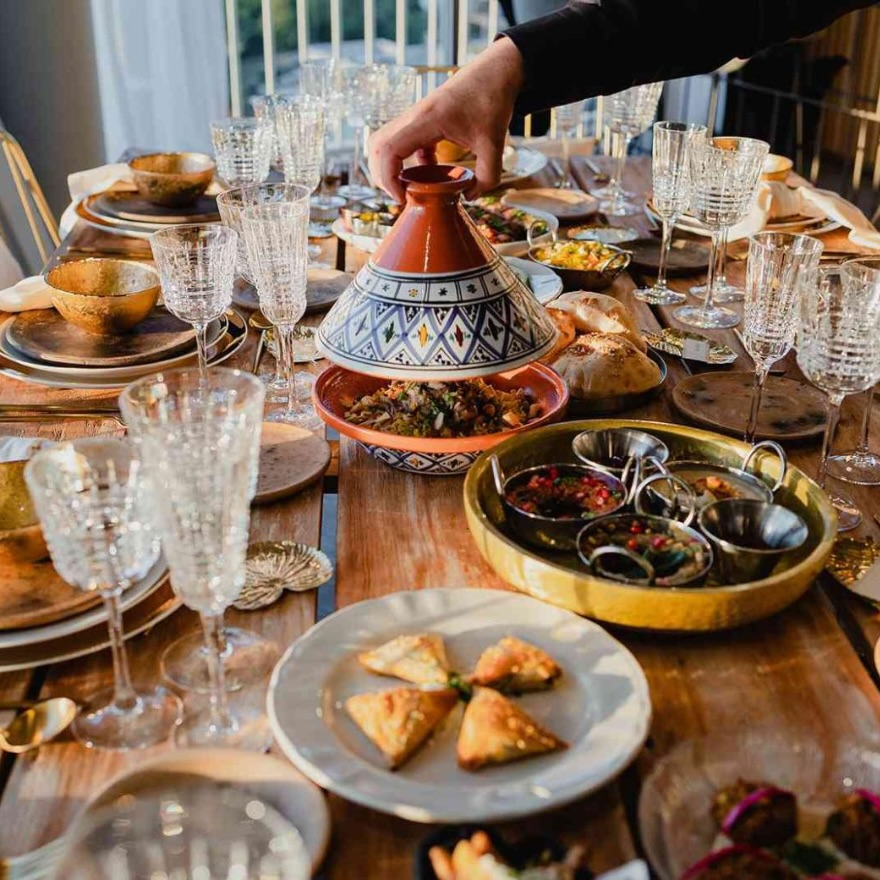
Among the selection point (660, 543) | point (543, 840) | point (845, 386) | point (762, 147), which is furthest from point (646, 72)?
point (543, 840)

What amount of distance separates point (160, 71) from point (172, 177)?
1988 millimetres

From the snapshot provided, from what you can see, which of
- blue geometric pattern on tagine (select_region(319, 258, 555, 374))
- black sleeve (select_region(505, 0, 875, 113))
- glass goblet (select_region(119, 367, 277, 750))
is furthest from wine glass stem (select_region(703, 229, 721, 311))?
glass goblet (select_region(119, 367, 277, 750))

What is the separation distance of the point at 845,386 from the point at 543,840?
2.14ft

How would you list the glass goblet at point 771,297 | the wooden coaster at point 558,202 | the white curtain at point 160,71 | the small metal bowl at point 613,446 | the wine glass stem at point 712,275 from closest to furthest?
the small metal bowl at point 613,446 < the glass goblet at point 771,297 < the wine glass stem at point 712,275 < the wooden coaster at point 558,202 < the white curtain at point 160,71

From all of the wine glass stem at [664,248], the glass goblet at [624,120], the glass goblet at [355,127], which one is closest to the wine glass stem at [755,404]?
the wine glass stem at [664,248]

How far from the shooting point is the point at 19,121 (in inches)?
141

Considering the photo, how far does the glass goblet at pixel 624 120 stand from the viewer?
7.52 ft

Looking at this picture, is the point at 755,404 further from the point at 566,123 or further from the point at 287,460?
the point at 566,123

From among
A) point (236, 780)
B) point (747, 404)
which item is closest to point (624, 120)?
point (747, 404)

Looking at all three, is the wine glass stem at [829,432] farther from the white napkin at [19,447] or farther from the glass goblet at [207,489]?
the white napkin at [19,447]

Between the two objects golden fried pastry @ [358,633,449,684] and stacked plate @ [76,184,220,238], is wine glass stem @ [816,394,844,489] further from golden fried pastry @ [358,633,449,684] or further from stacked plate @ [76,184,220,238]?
stacked plate @ [76,184,220,238]

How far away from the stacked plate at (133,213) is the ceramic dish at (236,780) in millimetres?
1421

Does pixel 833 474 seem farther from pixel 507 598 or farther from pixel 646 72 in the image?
pixel 646 72

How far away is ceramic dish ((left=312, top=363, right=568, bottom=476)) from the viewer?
46.7 inches
